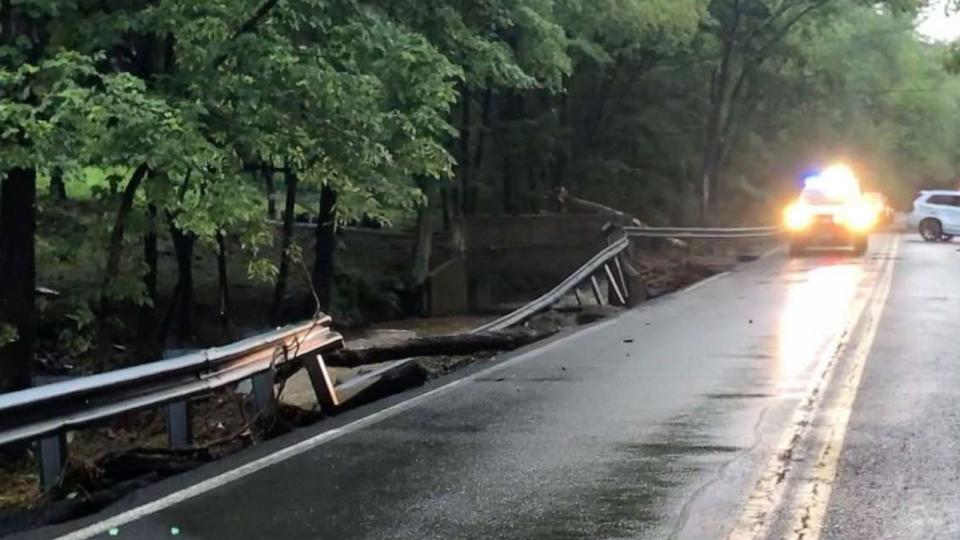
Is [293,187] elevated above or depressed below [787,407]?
above

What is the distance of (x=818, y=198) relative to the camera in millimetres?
31828

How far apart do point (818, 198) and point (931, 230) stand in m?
15.3

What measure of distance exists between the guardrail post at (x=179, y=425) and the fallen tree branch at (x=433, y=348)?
8.91 ft

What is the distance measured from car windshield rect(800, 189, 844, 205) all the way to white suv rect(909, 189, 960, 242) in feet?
45.8

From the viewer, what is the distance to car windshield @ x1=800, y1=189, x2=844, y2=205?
31.6 meters

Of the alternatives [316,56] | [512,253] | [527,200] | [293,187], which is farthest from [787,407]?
[527,200]

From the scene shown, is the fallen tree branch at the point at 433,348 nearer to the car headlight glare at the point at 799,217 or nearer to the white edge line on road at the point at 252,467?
the white edge line on road at the point at 252,467

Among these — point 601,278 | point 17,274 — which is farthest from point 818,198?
point 17,274

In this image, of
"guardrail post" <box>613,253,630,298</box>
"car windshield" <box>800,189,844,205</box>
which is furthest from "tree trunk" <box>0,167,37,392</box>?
"car windshield" <box>800,189,844,205</box>

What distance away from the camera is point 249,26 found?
12.4 m

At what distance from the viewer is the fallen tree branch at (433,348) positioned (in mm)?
11445

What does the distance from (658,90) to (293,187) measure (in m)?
22.3

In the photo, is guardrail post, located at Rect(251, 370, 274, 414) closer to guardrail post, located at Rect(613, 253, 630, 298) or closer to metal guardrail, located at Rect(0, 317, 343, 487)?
metal guardrail, located at Rect(0, 317, 343, 487)

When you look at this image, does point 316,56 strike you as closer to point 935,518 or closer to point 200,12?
point 200,12
